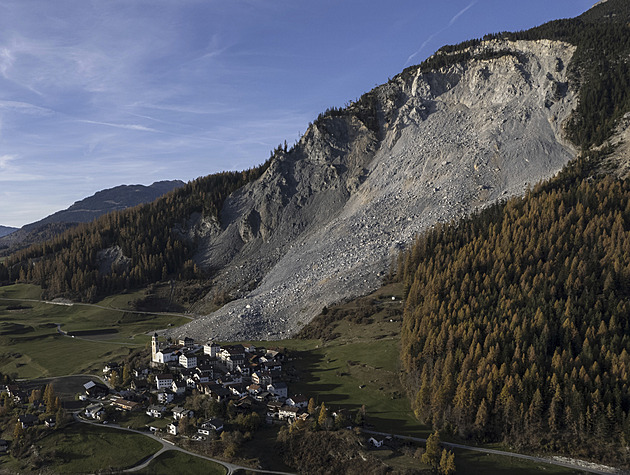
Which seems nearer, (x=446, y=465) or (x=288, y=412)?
(x=446, y=465)

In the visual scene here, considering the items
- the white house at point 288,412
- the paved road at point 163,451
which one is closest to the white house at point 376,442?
the paved road at point 163,451

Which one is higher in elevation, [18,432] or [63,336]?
[63,336]

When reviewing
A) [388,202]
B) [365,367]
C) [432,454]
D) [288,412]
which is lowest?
[432,454]

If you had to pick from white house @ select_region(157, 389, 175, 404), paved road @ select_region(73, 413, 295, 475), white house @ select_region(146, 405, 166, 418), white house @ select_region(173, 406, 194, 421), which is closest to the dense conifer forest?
paved road @ select_region(73, 413, 295, 475)

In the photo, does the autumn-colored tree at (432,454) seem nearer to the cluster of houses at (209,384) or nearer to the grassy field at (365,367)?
the grassy field at (365,367)

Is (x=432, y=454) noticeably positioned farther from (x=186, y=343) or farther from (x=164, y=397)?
(x=186, y=343)

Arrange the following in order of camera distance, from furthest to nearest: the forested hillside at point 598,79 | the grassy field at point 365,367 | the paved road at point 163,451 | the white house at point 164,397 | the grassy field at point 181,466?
1. the forested hillside at point 598,79
2. the white house at point 164,397
3. the grassy field at point 365,367
4. the grassy field at point 181,466
5. the paved road at point 163,451

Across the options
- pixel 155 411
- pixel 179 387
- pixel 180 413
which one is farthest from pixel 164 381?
pixel 180 413
